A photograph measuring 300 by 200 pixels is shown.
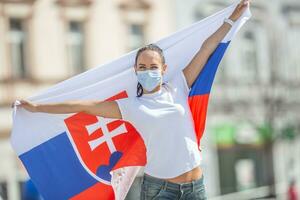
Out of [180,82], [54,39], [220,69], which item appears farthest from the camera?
[220,69]

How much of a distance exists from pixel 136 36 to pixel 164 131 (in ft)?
61.4

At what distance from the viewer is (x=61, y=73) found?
2152 centimetres

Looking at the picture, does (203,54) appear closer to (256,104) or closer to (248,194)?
(248,194)

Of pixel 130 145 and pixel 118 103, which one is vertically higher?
pixel 118 103

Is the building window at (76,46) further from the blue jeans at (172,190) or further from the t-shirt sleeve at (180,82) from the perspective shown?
the blue jeans at (172,190)

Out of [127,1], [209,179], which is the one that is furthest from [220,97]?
[127,1]

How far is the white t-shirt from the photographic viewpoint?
475 centimetres

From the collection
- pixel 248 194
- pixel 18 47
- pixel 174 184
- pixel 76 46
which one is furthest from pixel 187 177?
pixel 248 194

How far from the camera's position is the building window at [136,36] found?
2322 centimetres

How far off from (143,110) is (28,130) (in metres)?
1.25

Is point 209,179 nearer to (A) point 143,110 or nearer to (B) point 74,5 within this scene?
(B) point 74,5

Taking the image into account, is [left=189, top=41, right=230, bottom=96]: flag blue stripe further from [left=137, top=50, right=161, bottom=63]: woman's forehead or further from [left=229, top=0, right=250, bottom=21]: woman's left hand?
[left=137, top=50, right=161, bottom=63]: woman's forehead

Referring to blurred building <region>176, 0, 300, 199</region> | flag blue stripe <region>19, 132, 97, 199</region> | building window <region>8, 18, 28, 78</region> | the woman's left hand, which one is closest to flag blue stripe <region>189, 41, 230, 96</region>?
the woman's left hand

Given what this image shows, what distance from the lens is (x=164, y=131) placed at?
4.74 metres
